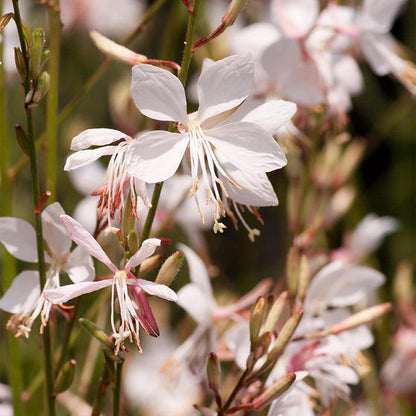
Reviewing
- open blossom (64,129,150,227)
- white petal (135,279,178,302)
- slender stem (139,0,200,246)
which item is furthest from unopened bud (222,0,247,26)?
white petal (135,279,178,302)

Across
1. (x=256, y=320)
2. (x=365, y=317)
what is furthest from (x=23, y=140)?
(x=365, y=317)

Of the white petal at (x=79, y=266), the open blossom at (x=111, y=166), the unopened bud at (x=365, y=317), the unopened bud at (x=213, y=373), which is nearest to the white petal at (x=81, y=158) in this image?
the open blossom at (x=111, y=166)

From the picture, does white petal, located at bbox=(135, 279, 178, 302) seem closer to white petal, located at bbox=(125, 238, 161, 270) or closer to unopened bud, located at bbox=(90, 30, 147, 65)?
white petal, located at bbox=(125, 238, 161, 270)

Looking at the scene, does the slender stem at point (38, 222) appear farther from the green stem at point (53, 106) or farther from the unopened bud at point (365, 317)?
the unopened bud at point (365, 317)

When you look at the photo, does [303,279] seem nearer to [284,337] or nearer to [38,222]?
[284,337]

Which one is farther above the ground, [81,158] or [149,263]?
[81,158]

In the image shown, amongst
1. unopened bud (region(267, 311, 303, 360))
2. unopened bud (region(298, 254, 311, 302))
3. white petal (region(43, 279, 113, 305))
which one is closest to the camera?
white petal (region(43, 279, 113, 305))

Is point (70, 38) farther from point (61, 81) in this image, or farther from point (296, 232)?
point (296, 232)
